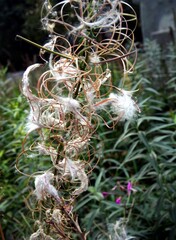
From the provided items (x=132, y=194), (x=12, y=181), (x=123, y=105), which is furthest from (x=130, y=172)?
(x=123, y=105)

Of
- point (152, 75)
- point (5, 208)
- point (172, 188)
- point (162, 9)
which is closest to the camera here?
point (172, 188)

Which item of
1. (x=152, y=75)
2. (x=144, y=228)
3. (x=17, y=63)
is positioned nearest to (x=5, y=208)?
(x=144, y=228)

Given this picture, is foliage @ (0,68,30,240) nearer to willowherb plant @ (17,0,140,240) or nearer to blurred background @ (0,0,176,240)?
blurred background @ (0,0,176,240)

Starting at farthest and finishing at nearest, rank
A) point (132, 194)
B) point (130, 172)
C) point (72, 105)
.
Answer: point (130, 172), point (132, 194), point (72, 105)

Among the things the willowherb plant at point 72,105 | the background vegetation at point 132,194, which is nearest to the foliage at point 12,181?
the background vegetation at point 132,194

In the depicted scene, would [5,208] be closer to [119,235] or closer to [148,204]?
[148,204]

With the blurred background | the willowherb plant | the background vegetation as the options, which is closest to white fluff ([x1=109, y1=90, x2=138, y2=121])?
the willowherb plant

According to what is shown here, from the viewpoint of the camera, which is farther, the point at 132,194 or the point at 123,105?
the point at 132,194

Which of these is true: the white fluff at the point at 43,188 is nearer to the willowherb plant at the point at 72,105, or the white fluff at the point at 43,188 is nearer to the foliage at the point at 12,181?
the willowherb plant at the point at 72,105

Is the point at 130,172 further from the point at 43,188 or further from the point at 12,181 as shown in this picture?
the point at 43,188

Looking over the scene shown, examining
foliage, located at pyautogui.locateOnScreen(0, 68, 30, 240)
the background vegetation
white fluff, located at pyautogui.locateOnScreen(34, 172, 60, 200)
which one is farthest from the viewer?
foliage, located at pyautogui.locateOnScreen(0, 68, 30, 240)

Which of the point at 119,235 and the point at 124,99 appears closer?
the point at 124,99
